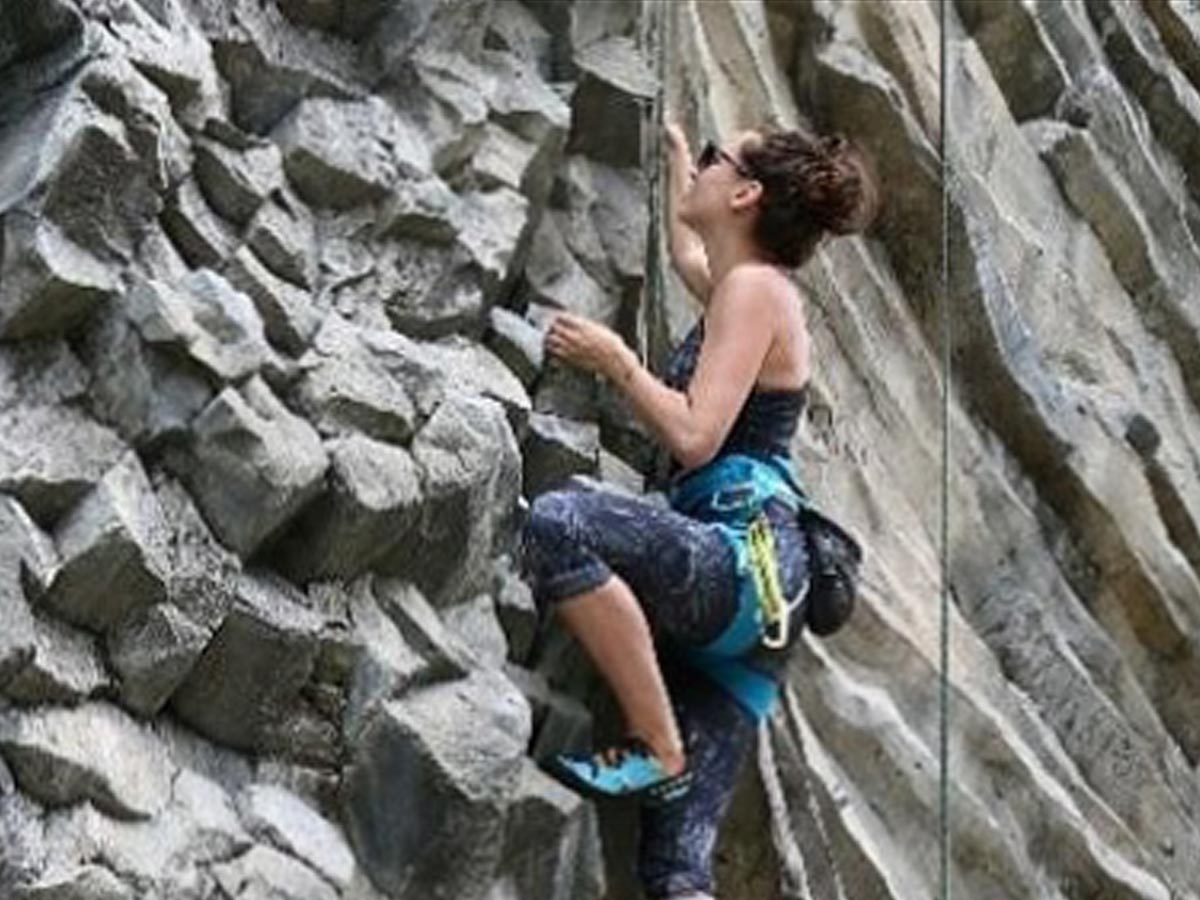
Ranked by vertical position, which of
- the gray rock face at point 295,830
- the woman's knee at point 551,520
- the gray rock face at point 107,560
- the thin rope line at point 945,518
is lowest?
the thin rope line at point 945,518

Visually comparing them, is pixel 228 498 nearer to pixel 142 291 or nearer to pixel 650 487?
pixel 142 291

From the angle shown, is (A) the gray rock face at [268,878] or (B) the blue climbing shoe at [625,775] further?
(B) the blue climbing shoe at [625,775]

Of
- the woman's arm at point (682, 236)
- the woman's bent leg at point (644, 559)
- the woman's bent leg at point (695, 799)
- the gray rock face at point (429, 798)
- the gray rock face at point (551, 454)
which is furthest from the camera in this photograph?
the woman's arm at point (682, 236)

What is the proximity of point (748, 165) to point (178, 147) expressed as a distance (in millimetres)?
1288

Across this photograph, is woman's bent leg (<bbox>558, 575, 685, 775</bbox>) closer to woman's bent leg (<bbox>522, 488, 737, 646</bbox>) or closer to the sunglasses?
woman's bent leg (<bbox>522, 488, 737, 646</bbox>)

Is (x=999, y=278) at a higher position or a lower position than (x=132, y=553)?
lower

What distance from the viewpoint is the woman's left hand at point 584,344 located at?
523 cm

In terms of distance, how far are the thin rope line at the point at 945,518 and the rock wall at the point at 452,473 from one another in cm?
6

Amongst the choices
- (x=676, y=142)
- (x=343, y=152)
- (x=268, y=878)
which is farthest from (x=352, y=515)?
(x=676, y=142)

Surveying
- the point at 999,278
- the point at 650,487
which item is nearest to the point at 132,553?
the point at 650,487

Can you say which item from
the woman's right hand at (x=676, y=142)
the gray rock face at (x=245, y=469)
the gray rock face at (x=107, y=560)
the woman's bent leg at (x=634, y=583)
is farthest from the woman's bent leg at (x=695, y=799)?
the woman's right hand at (x=676, y=142)

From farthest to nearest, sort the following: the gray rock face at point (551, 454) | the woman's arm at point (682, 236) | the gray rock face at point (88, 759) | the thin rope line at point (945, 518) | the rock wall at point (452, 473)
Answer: the thin rope line at point (945, 518) → the woman's arm at point (682, 236) → the gray rock face at point (551, 454) → the rock wall at point (452, 473) → the gray rock face at point (88, 759)

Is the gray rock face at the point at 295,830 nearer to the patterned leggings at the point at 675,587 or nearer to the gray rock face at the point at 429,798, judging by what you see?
the gray rock face at the point at 429,798

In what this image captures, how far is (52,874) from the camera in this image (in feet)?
13.3
